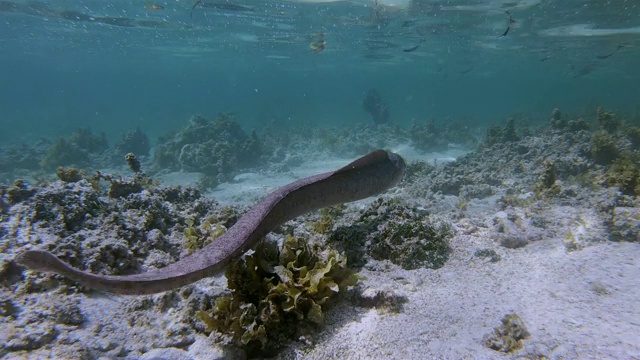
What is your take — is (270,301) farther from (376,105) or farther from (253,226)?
(376,105)

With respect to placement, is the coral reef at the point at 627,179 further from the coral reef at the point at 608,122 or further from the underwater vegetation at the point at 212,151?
the underwater vegetation at the point at 212,151

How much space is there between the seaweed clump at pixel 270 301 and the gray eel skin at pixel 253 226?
277mm

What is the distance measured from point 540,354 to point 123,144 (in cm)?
2506

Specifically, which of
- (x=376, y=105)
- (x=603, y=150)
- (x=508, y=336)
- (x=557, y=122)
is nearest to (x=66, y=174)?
(x=508, y=336)

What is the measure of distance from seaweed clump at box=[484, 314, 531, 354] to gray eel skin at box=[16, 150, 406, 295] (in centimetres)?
223

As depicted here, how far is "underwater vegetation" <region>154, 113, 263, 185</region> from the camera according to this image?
16.8 meters

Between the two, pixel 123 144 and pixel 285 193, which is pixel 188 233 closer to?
pixel 285 193

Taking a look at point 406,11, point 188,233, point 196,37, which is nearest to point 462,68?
point 406,11

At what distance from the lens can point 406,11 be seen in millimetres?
22453

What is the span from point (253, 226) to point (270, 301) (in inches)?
28.1

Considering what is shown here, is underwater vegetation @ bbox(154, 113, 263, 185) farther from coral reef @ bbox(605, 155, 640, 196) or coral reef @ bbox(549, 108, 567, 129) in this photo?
coral reef @ bbox(549, 108, 567, 129)

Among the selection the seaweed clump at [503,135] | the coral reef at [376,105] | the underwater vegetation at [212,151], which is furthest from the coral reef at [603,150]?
the coral reef at [376,105]

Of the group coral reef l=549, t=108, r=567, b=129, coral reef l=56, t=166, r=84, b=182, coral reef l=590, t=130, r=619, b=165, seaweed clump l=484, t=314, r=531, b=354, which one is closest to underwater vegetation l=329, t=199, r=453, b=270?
seaweed clump l=484, t=314, r=531, b=354

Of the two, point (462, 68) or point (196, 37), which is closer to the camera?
point (196, 37)
